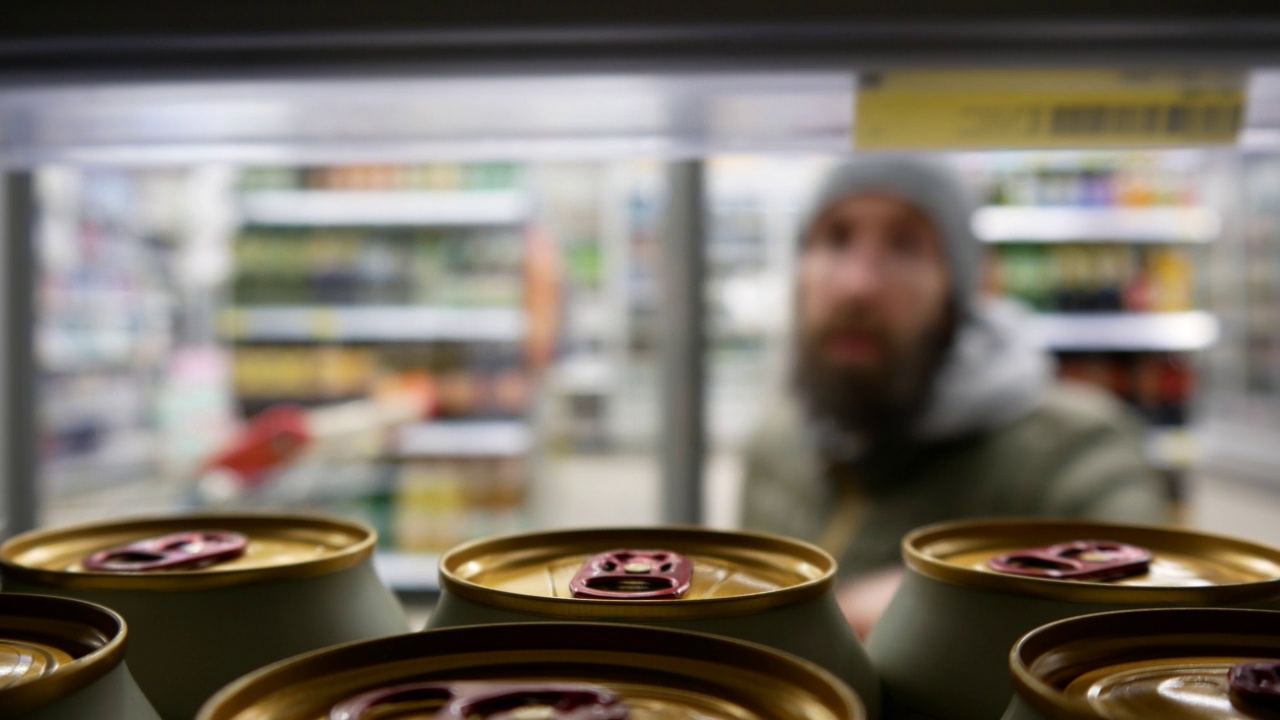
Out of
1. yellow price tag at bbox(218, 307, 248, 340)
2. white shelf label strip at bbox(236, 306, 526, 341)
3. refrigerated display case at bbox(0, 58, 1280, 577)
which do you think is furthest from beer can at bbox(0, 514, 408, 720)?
yellow price tag at bbox(218, 307, 248, 340)

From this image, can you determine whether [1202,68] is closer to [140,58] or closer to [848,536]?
[140,58]

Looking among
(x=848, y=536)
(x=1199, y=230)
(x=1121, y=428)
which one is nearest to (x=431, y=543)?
(x=848, y=536)

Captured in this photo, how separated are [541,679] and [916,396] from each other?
2098mm

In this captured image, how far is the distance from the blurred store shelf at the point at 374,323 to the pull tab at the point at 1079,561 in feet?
14.6

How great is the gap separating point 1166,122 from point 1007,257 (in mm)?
4617

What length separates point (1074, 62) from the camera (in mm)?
834

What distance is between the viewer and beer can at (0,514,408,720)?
2.45 feet

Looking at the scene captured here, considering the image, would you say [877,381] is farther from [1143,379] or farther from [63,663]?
[1143,379]

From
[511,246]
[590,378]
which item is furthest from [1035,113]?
[590,378]

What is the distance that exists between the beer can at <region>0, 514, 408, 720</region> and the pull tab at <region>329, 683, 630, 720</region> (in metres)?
0.21

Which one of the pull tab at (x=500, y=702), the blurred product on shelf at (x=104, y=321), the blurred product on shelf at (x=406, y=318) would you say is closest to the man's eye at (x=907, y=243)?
the pull tab at (x=500, y=702)

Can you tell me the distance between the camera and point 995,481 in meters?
2.48

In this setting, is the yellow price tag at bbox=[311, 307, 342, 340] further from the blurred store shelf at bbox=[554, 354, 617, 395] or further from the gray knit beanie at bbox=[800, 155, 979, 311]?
the blurred store shelf at bbox=[554, 354, 617, 395]

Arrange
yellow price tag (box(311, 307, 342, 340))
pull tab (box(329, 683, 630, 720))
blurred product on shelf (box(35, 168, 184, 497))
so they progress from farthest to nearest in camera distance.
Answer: blurred product on shelf (box(35, 168, 184, 497)), yellow price tag (box(311, 307, 342, 340)), pull tab (box(329, 683, 630, 720))
